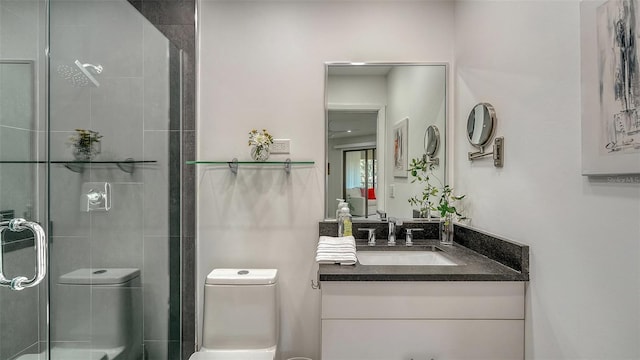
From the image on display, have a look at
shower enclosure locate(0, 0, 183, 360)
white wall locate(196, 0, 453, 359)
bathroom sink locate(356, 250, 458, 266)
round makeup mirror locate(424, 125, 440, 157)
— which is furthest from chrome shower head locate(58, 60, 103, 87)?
round makeup mirror locate(424, 125, 440, 157)

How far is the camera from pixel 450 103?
204 centimetres

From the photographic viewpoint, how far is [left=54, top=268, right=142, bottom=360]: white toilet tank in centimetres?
132

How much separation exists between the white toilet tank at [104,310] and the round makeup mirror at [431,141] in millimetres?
1736

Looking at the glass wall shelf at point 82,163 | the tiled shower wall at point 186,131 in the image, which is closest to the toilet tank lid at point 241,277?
the tiled shower wall at point 186,131

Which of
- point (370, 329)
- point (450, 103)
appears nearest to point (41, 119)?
point (370, 329)

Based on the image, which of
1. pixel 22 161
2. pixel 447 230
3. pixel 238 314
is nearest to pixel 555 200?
pixel 447 230

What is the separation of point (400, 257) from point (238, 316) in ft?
3.02

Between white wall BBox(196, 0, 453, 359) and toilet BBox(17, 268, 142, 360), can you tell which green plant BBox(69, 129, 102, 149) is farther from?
white wall BBox(196, 0, 453, 359)

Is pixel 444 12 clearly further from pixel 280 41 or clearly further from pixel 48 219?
pixel 48 219

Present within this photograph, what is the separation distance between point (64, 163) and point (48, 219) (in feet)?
0.73

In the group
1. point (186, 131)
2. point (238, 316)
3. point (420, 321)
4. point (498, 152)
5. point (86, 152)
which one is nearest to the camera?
point (420, 321)

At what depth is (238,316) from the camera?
1.77m

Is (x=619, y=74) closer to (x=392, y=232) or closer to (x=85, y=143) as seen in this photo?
(x=392, y=232)

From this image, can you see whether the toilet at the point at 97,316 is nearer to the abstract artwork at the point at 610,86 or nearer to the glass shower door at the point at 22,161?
the glass shower door at the point at 22,161
